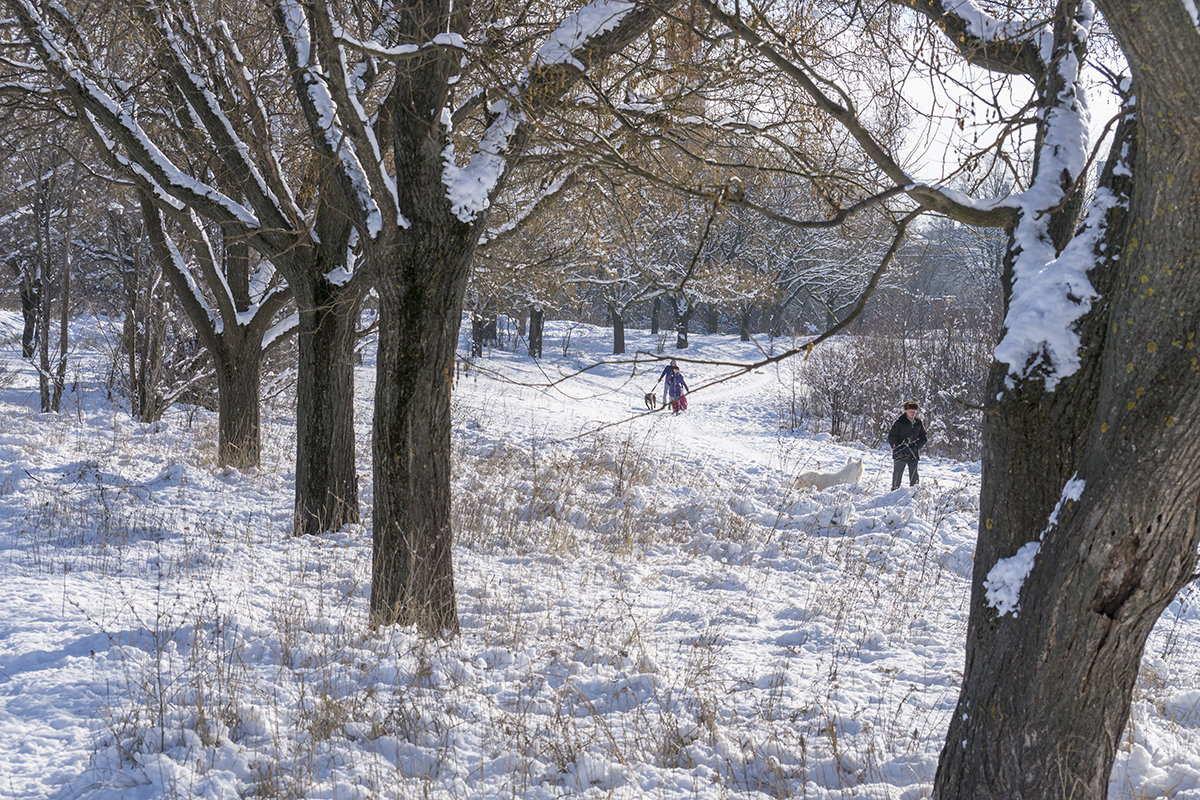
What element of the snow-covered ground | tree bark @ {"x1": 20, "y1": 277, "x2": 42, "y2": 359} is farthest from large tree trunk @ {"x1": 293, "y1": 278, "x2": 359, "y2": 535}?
tree bark @ {"x1": 20, "y1": 277, "x2": 42, "y2": 359}

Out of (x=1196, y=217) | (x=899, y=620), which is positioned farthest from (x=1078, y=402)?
(x=899, y=620)

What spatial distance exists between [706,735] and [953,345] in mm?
20540

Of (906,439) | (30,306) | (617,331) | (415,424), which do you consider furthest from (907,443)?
(617,331)

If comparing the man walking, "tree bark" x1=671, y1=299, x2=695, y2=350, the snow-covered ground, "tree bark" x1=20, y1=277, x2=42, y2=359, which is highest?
"tree bark" x1=671, y1=299, x2=695, y2=350

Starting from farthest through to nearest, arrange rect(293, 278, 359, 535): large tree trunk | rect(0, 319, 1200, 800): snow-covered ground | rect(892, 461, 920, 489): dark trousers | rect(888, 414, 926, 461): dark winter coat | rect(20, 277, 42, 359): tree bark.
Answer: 1. rect(20, 277, 42, 359): tree bark
2. rect(892, 461, 920, 489): dark trousers
3. rect(888, 414, 926, 461): dark winter coat
4. rect(293, 278, 359, 535): large tree trunk
5. rect(0, 319, 1200, 800): snow-covered ground

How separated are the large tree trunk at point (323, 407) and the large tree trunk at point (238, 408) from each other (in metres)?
2.26

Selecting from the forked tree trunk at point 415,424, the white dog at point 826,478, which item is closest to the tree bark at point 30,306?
the forked tree trunk at point 415,424

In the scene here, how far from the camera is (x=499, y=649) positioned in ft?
15.3

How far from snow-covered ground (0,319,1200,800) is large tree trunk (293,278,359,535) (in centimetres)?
43

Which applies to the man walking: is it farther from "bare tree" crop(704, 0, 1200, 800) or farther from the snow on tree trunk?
the snow on tree trunk

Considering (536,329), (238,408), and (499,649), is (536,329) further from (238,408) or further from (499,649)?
(499,649)

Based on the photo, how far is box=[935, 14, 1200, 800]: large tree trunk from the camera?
2.25 meters

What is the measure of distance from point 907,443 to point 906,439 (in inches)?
7.7

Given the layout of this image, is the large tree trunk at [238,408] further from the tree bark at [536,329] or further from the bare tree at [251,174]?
the tree bark at [536,329]
